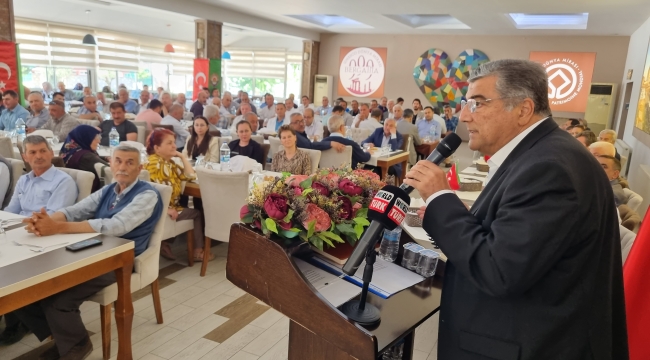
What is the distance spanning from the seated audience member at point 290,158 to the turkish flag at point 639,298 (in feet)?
11.2

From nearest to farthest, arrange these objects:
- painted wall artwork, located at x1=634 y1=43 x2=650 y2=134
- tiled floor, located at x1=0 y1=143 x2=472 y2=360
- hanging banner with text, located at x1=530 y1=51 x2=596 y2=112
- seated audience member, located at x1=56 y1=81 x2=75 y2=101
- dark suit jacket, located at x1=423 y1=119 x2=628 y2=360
→ 1. dark suit jacket, located at x1=423 y1=119 x2=628 y2=360
2. tiled floor, located at x1=0 y1=143 x2=472 y2=360
3. painted wall artwork, located at x1=634 y1=43 x2=650 y2=134
4. seated audience member, located at x1=56 y1=81 x2=75 y2=101
5. hanging banner with text, located at x1=530 y1=51 x2=596 y2=112

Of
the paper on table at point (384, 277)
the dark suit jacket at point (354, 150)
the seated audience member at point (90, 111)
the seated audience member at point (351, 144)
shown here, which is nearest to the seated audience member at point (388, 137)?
the seated audience member at point (351, 144)

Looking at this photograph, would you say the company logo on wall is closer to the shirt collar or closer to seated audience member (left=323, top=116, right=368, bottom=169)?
seated audience member (left=323, top=116, right=368, bottom=169)

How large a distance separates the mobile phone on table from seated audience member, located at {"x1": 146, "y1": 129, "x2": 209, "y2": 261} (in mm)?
1522

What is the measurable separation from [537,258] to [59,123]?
665cm

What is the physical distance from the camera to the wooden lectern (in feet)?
3.65

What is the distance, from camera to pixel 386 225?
3.75ft

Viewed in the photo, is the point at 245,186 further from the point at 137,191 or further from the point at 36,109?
the point at 36,109

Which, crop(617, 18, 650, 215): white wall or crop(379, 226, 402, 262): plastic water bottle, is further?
crop(617, 18, 650, 215): white wall

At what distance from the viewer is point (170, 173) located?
3922 millimetres

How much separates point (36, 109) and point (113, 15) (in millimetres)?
8326

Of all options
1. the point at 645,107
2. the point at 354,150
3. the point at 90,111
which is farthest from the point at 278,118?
the point at 645,107

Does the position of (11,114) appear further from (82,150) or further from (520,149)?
(520,149)

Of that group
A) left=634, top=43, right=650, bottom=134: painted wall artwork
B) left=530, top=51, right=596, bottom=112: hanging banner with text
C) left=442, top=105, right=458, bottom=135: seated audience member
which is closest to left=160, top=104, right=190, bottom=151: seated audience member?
left=634, top=43, right=650, bottom=134: painted wall artwork
